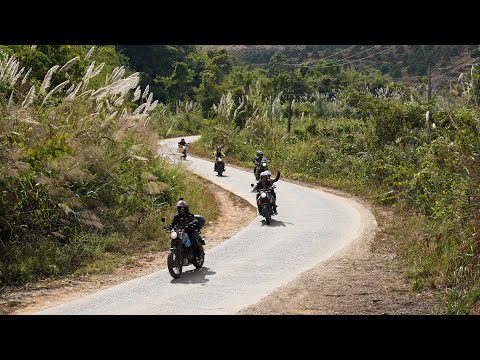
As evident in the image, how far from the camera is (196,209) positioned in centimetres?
1895

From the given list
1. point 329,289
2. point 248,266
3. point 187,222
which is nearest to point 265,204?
point 248,266

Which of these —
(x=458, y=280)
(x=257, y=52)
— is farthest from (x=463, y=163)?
(x=257, y=52)

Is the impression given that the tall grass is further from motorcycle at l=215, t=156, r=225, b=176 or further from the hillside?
the hillside

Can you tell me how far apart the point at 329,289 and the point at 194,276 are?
9.07 feet

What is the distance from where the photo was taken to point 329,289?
10.6 metres

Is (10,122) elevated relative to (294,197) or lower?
elevated

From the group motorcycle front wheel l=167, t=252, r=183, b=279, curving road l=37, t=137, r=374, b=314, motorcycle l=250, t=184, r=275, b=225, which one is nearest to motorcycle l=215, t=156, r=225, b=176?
curving road l=37, t=137, r=374, b=314

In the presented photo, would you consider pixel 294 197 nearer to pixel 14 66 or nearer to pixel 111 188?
pixel 111 188

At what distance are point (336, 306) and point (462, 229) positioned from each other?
2.95 metres

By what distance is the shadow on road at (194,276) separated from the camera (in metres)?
11.3

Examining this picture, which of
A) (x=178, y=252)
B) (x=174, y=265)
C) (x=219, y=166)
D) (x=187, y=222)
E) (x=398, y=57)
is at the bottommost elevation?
(x=174, y=265)

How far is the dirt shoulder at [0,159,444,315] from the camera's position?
9383 mm

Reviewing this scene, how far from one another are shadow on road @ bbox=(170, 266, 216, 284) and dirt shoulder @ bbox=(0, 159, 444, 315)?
2.93 ft

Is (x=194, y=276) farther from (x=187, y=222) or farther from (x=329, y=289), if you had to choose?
(x=329, y=289)
